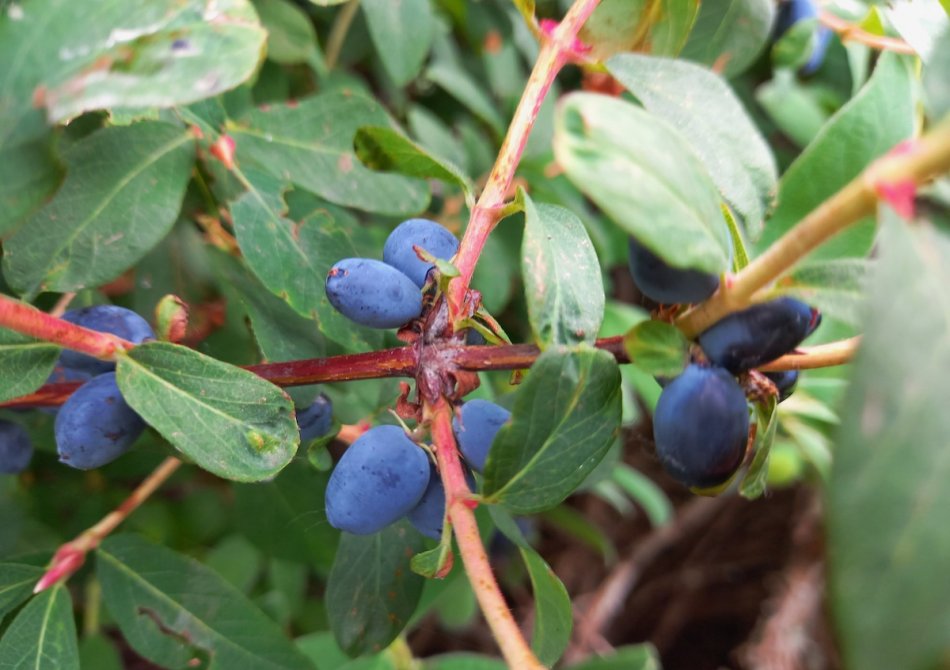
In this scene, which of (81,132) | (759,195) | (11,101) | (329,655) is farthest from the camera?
(329,655)

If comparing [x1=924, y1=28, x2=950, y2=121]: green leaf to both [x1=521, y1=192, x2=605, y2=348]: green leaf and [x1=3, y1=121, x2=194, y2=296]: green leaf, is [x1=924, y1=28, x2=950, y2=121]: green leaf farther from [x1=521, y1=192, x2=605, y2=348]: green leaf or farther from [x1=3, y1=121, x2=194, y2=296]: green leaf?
[x1=3, y1=121, x2=194, y2=296]: green leaf

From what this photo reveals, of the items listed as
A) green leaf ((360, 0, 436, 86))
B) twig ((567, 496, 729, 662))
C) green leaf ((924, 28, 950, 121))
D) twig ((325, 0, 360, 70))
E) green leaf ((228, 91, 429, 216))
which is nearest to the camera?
green leaf ((924, 28, 950, 121))

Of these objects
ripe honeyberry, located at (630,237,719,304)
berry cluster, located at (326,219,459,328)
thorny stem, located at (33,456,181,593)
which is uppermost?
ripe honeyberry, located at (630,237,719,304)

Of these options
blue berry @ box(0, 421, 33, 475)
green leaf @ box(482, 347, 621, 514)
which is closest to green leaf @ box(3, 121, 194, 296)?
blue berry @ box(0, 421, 33, 475)

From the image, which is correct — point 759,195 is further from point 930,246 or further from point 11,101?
point 11,101

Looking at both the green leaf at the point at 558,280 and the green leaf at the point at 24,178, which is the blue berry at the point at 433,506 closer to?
the green leaf at the point at 558,280

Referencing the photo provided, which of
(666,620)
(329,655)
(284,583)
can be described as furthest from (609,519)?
(329,655)
